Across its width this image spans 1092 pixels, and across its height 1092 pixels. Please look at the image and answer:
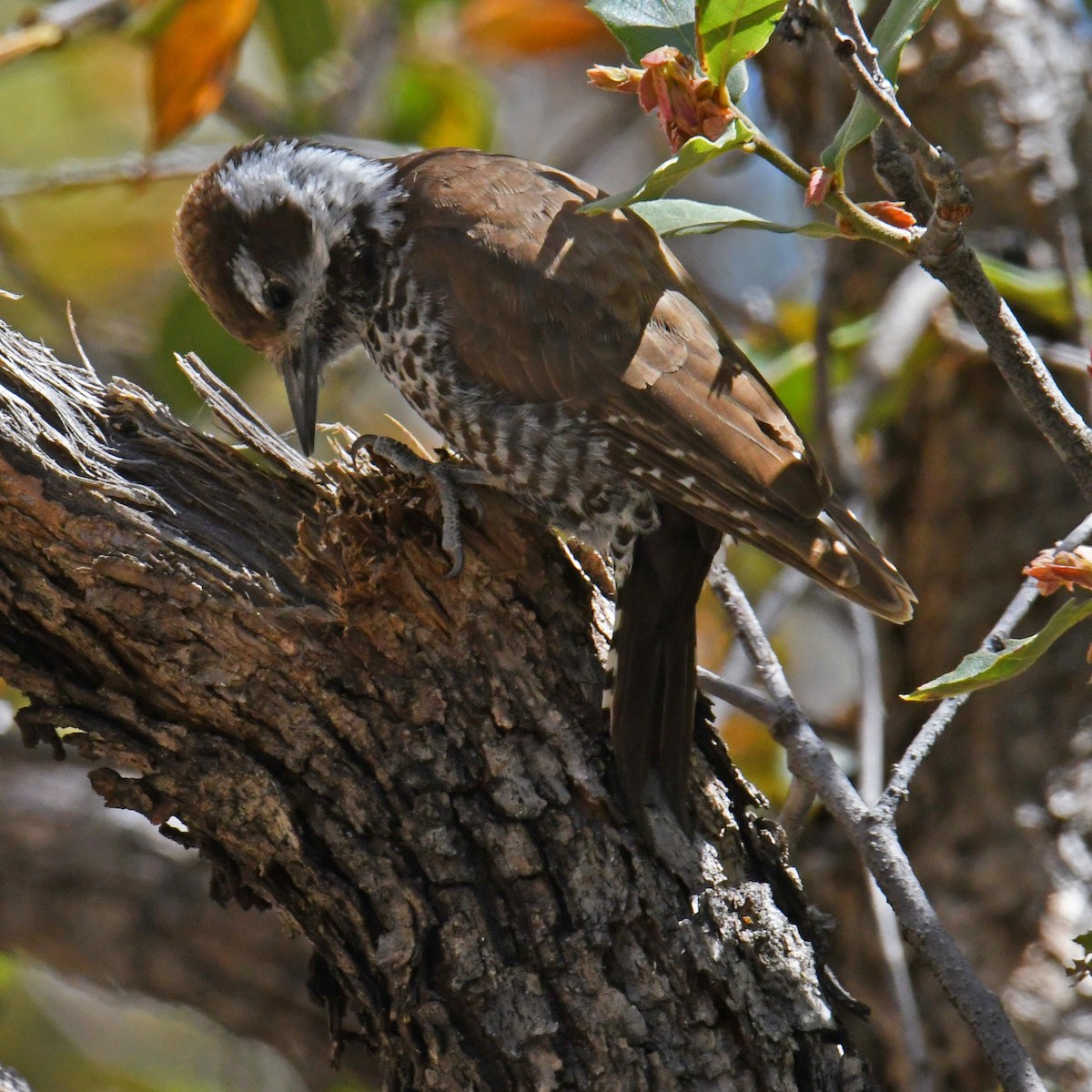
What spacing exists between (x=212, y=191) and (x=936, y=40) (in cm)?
226

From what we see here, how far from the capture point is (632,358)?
8.23 ft

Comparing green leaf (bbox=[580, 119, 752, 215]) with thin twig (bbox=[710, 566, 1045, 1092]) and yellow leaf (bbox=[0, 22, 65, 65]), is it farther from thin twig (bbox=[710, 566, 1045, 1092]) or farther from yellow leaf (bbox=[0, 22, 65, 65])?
yellow leaf (bbox=[0, 22, 65, 65])

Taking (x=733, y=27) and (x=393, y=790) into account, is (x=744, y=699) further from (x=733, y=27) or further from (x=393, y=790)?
(x=733, y=27)

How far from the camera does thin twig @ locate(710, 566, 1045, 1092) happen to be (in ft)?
6.41

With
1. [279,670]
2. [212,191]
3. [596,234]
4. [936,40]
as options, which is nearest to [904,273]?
[936,40]

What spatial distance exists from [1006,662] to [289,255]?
2.02 m

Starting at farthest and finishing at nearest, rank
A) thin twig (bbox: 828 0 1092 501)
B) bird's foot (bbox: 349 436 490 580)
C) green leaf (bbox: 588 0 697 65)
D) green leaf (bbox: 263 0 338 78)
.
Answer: green leaf (bbox: 263 0 338 78) → bird's foot (bbox: 349 436 490 580) → green leaf (bbox: 588 0 697 65) → thin twig (bbox: 828 0 1092 501)

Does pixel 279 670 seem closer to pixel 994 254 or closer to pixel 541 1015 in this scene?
pixel 541 1015

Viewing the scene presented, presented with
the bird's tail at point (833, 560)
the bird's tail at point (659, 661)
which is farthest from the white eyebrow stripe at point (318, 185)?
the bird's tail at point (833, 560)

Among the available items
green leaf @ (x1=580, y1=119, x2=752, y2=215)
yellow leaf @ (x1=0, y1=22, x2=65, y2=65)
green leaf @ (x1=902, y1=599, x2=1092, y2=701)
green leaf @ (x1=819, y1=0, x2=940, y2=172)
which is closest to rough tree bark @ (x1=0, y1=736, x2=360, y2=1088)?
yellow leaf @ (x1=0, y1=22, x2=65, y2=65)

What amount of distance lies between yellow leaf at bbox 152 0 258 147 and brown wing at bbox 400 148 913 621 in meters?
1.32

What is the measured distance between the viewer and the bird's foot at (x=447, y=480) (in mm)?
2223

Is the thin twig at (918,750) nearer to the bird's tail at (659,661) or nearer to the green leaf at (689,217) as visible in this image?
the bird's tail at (659,661)

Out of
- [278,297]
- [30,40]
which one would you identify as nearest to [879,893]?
[278,297]
